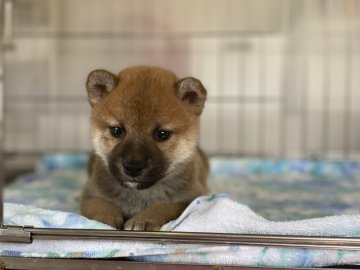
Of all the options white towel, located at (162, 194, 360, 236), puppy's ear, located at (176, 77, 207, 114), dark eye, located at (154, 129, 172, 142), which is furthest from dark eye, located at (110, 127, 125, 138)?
white towel, located at (162, 194, 360, 236)

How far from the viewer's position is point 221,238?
1.40 metres

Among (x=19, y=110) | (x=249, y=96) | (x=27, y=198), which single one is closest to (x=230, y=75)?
(x=249, y=96)

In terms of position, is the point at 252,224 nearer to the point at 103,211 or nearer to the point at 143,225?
the point at 143,225

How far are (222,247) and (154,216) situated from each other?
0.32m

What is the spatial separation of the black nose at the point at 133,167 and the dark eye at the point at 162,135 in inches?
5.4

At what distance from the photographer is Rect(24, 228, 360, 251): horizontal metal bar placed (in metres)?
1.39

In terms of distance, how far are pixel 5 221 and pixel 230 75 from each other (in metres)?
2.98

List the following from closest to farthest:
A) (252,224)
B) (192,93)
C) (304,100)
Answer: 1. (252,224)
2. (192,93)
3. (304,100)

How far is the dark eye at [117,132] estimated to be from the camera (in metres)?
1.79

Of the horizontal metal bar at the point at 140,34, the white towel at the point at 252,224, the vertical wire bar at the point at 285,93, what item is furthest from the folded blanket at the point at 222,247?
the horizontal metal bar at the point at 140,34

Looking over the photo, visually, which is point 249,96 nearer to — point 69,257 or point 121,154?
point 121,154

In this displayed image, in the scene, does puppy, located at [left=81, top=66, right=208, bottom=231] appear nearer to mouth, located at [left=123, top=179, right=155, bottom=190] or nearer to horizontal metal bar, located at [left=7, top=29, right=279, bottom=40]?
mouth, located at [left=123, top=179, right=155, bottom=190]

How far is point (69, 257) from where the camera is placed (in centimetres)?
148

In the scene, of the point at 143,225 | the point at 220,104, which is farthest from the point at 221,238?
the point at 220,104
